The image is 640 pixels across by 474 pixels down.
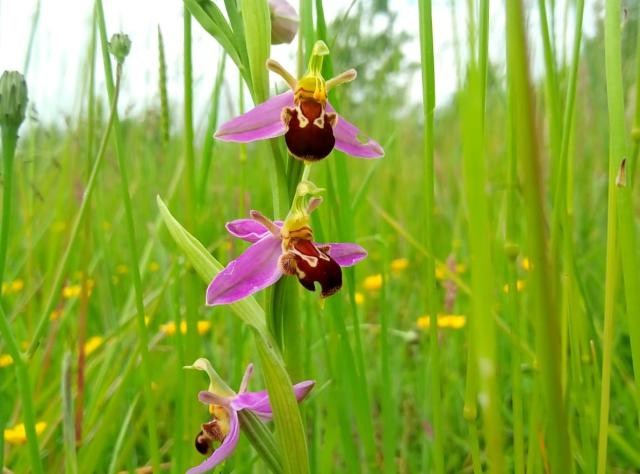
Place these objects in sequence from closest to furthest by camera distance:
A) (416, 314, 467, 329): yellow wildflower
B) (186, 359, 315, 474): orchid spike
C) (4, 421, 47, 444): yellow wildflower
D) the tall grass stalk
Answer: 1. the tall grass stalk
2. (186, 359, 315, 474): orchid spike
3. (4, 421, 47, 444): yellow wildflower
4. (416, 314, 467, 329): yellow wildflower

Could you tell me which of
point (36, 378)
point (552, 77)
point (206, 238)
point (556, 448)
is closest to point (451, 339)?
point (206, 238)

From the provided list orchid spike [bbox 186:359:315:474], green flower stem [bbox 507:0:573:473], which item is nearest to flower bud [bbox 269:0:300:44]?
orchid spike [bbox 186:359:315:474]

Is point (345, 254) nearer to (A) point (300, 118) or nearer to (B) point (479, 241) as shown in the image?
(A) point (300, 118)

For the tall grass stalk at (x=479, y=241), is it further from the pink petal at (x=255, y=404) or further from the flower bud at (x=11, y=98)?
the flower bud at (x=11, y=98)

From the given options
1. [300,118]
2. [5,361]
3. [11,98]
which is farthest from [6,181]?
[5,361]

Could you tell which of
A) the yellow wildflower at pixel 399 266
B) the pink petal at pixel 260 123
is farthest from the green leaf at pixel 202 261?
the yellow wildflower at pixel 399 266

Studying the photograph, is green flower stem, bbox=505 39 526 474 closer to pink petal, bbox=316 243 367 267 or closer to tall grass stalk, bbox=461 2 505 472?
pink petal, bbox=316 243 367 267
